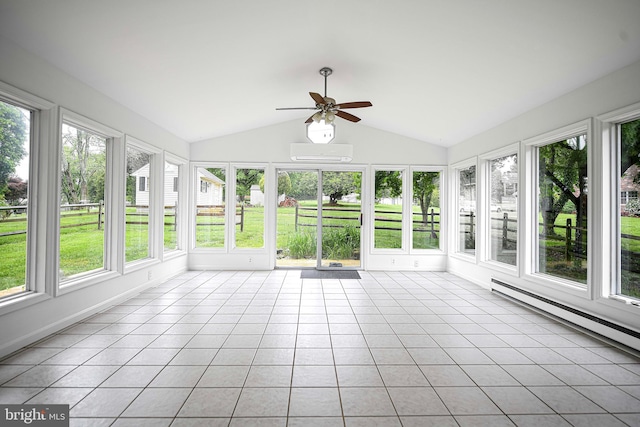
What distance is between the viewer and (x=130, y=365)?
2385 millimetres

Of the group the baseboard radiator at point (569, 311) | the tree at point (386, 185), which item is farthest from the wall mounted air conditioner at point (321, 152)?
the baseboard radiator at point (569, 311)

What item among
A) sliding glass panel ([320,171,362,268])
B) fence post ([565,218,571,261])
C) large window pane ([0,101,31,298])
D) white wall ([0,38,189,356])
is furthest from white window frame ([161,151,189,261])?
fence post ([565,218,571,261])

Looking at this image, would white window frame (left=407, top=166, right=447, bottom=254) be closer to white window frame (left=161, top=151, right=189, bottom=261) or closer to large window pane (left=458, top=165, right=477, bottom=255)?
large window pane (left=458, top=165, right=477, bottom=255)

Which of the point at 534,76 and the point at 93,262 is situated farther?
the point at 93,262

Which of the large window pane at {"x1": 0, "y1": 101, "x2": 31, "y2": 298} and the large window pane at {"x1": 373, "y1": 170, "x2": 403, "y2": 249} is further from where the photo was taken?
the large window pane at {"x1": 373, "y1": 170, "x2": 403, "y2": 249}

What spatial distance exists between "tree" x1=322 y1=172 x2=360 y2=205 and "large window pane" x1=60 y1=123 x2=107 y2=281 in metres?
3.72

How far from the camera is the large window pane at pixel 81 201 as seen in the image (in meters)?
3.27

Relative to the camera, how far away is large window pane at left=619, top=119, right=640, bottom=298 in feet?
9.43

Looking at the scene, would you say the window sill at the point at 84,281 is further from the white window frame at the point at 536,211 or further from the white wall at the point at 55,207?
the white window frame at the point at 536,211

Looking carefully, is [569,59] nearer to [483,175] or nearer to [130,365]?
[483,175]

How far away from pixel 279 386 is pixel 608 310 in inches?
121

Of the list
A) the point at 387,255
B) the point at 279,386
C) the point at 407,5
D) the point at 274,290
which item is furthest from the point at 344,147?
the point at 279,386

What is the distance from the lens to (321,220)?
6375mm

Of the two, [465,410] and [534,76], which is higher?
[534,76]
